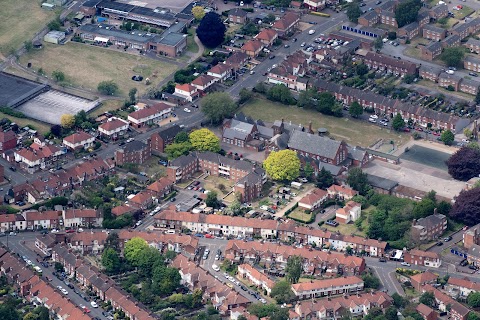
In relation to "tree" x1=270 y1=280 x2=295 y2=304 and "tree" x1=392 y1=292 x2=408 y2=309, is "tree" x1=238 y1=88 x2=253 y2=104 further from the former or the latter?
"tree" x1=392 y1=292 x2=408 y2=309

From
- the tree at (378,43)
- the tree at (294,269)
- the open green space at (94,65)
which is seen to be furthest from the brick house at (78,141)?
the tree at (378,43)

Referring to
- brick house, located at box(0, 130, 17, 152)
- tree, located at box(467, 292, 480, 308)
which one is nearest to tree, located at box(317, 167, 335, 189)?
tree, located at box(467, 292, 480, 308)

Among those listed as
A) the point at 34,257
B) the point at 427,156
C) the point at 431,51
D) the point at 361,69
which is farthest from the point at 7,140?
the point at 431,51

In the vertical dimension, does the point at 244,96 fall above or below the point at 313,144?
below

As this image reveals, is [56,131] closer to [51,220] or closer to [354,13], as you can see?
[51,220]

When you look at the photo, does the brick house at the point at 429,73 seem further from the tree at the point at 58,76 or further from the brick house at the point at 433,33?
the tree at the point at 58,76
